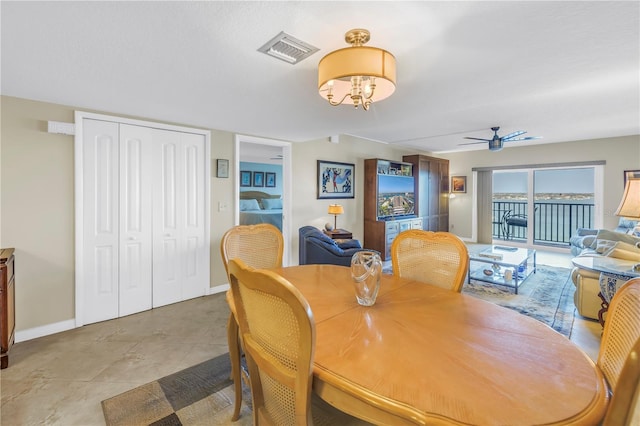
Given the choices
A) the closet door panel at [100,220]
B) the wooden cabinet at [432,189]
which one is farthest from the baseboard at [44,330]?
the wooden cabinet at [432,189]

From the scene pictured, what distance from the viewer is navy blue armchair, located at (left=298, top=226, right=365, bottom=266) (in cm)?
370

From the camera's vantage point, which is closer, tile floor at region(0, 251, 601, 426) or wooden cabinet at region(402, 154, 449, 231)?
tile floor at region(0, 251, 601, 426)

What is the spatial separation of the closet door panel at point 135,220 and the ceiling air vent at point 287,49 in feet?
7.29

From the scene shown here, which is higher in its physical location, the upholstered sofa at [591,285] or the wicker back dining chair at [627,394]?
the wicker back dining chair at [627,394]

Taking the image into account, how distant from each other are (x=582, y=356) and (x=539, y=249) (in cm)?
700

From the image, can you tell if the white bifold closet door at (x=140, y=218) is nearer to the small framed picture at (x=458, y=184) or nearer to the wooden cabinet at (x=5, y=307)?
the wooden cabinet at (x=5, y=307)

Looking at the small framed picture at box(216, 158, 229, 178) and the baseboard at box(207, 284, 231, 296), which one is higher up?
the small framed picture at box(216, 158, 229, 178)

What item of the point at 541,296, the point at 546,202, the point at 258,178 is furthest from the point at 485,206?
the point at 258,178

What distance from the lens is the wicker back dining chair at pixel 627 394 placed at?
651 mm

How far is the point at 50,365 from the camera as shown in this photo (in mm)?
2287

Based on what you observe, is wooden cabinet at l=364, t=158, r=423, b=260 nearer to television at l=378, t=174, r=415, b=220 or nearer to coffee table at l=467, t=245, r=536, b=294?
television at l=378, t=174, r=415, b=220

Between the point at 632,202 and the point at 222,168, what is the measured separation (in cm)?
408

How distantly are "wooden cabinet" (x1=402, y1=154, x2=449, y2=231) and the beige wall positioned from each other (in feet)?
1.24

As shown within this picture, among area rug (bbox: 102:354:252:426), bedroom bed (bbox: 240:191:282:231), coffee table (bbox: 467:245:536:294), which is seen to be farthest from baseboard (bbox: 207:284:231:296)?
coffee table (bbox: 467:245:536:294)
